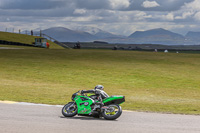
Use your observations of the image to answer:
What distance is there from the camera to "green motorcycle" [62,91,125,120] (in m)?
12.0

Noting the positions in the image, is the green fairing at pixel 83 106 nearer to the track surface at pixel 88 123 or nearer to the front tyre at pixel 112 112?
the track surface at pixel 88 123

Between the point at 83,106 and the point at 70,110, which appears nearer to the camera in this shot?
the point at 83,106

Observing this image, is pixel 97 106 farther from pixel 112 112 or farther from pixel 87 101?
pixel 112 112

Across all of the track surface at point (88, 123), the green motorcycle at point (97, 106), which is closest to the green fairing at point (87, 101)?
the green motorcycle at point (97, 106)

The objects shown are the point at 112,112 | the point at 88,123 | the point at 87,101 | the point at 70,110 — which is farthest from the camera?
the point at 70,110

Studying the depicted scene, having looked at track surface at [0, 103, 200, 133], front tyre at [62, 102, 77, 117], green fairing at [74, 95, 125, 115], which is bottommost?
track surface at [0, 103, 200, 133]

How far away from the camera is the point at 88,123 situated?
11.5m

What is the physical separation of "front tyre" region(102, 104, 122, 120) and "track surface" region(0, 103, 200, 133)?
181 millimetres

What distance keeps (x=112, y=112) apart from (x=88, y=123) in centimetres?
105

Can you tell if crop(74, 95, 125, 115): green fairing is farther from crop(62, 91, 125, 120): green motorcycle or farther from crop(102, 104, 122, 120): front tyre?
crop(102, 104, 122, 120): front tyre

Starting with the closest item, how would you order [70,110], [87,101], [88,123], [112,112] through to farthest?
[88,123], [112,112], [87,101], [70,110]

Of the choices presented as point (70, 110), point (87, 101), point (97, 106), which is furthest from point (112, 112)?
point (70, 110)

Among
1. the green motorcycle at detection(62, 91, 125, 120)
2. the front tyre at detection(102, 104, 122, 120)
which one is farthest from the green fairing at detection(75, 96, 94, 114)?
the front tyre at detection(102, 104, 122, 120)

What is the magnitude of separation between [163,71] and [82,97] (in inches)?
1236
